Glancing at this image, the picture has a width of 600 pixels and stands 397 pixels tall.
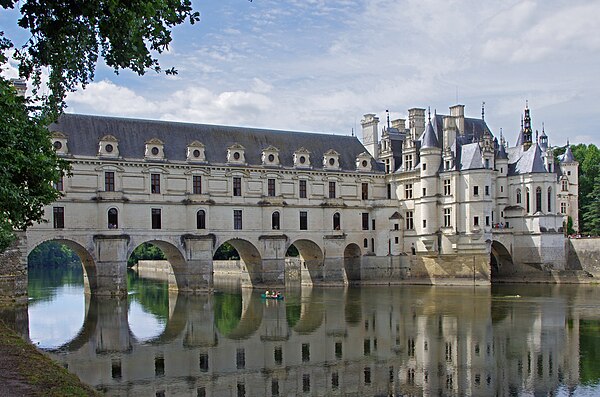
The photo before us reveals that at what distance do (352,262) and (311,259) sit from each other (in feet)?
11.1

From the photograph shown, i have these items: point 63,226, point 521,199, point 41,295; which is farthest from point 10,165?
point 521,199

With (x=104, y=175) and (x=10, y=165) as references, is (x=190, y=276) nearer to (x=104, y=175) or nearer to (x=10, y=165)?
(x=104, y=175)

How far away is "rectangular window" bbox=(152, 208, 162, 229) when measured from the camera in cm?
4334

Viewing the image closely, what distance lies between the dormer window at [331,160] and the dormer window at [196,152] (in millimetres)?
9544

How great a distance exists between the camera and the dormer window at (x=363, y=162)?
2080 inches

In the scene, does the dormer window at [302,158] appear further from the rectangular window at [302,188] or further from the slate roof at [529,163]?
the slate roof at [529,163]

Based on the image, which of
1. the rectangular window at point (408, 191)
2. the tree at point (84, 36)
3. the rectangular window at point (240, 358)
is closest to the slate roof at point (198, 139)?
the rectangular window at point (408, 191)

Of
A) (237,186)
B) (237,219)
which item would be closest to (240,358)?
(237,219)

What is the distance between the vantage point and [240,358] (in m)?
22.7

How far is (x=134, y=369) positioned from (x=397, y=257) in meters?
32.9

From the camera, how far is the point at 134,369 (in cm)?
2088

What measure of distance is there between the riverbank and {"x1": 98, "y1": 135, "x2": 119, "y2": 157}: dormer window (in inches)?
935

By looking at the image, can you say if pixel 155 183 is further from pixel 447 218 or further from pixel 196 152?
pixel 447 218

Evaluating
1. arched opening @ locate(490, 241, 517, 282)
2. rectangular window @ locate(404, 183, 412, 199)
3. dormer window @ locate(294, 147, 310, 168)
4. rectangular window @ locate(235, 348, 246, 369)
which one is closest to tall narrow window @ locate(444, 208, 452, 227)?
rectangular window @ locate(404, 183, 412, 199)
